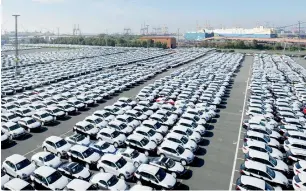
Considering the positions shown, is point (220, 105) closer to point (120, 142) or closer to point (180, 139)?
point (180, 139)

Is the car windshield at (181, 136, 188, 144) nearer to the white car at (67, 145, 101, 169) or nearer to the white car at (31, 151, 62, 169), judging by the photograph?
the white car at (67, 145, 101, 169)

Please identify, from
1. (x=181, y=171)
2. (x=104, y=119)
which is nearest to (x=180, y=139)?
(x=181, y=171)

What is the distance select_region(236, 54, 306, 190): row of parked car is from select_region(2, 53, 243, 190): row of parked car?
166 inches

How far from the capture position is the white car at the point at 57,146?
20672 millimetres

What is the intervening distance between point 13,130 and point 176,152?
1439cm

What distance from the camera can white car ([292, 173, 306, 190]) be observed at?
1667 centimetres

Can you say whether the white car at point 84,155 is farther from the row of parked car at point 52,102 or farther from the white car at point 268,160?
the white car at point 268,160

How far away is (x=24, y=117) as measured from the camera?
27.9 metres

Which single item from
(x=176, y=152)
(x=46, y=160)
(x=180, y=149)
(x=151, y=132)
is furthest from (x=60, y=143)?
(x=180, y=149)

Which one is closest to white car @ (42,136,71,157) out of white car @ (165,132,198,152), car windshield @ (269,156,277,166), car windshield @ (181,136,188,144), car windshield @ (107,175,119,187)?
car windshield @ (107,175,119,187)

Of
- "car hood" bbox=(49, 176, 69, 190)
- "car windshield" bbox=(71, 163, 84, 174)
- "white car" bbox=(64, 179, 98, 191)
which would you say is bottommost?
"car hood" bbox=(49, 176, 69, 190)

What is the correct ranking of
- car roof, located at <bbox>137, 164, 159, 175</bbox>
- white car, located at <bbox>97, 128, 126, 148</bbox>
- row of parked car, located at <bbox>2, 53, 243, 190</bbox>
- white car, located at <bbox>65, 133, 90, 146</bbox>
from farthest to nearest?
1. white car, located at <bbox>97, 128, 126, 148</bbox>
2. white car, located at <bbox>65, 133, 90, 146</bbox>
3. car roof, located at <bbox>137, 164, 159, 175</bbox>
4. row of parked car, located at <bbox>2, 53, 243, 190</bbox>

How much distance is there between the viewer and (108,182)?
639 inches

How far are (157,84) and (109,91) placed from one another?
8184 millimetres
